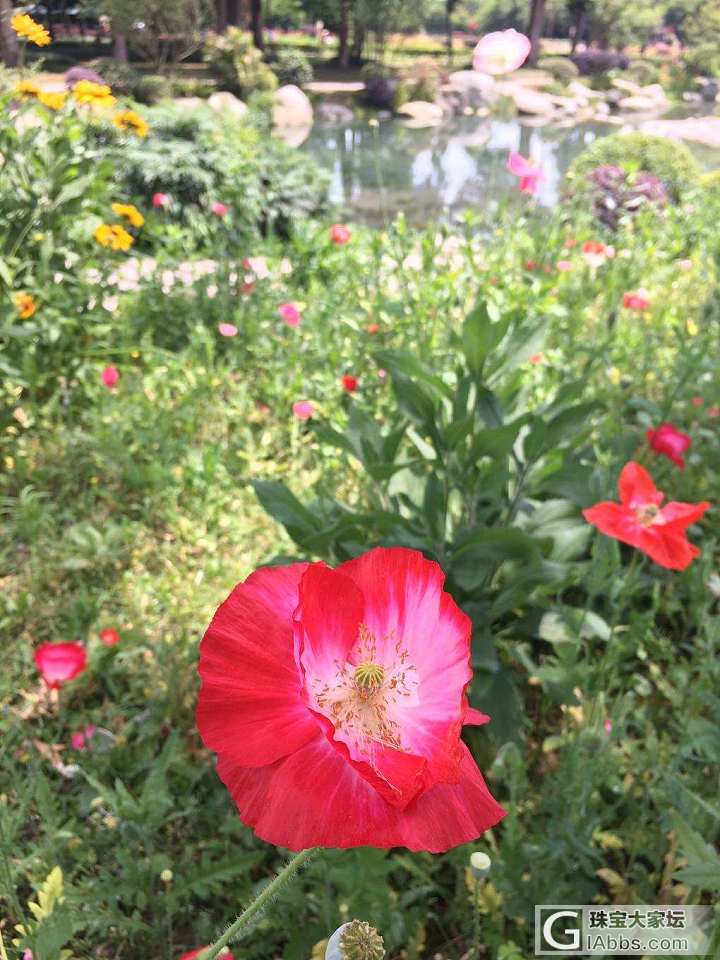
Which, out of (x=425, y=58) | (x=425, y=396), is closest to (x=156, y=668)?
(x=425, y=396)

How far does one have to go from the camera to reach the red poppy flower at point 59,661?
1338 millimetres

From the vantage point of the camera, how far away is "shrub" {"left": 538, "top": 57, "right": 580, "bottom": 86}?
22.3 m

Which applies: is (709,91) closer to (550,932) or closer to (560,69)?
(560,69)

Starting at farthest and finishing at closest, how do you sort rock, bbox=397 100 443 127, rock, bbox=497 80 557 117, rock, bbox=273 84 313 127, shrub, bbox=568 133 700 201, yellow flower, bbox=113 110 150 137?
rock, bbox=497 80 557 117 < rock, bbox=397 100 443 127 < rock, bbox=273 84 313 127 < shrub, bbox=568 133 700 201 < yellow flower, bbox=113 110 150 137

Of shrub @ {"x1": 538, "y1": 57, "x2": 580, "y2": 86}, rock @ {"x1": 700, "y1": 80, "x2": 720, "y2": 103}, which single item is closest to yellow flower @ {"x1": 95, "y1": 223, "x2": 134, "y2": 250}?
shrub @ {"x1": 538, "y1": 57, "x2": 580, "y2": 86}

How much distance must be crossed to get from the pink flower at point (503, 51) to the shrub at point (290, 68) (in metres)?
18.2

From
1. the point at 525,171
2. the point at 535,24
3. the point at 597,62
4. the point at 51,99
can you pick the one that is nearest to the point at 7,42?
the point at 51,99

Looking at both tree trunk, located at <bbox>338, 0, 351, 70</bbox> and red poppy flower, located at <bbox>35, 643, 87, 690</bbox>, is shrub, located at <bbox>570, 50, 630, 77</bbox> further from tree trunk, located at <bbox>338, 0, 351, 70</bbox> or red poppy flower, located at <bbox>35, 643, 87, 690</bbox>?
red poppy flower, located at <bbox>35, 643, 87, 690</bbox>

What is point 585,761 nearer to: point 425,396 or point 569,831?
point 569,831

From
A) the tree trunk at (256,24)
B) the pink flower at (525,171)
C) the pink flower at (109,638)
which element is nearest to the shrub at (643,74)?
the tree trunk at (256,24)

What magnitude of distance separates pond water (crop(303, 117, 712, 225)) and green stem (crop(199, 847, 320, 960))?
4.95m

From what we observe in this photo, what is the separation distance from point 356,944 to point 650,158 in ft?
27.5

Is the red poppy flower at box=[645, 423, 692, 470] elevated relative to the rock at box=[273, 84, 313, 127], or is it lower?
lower

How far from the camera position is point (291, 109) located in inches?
593
